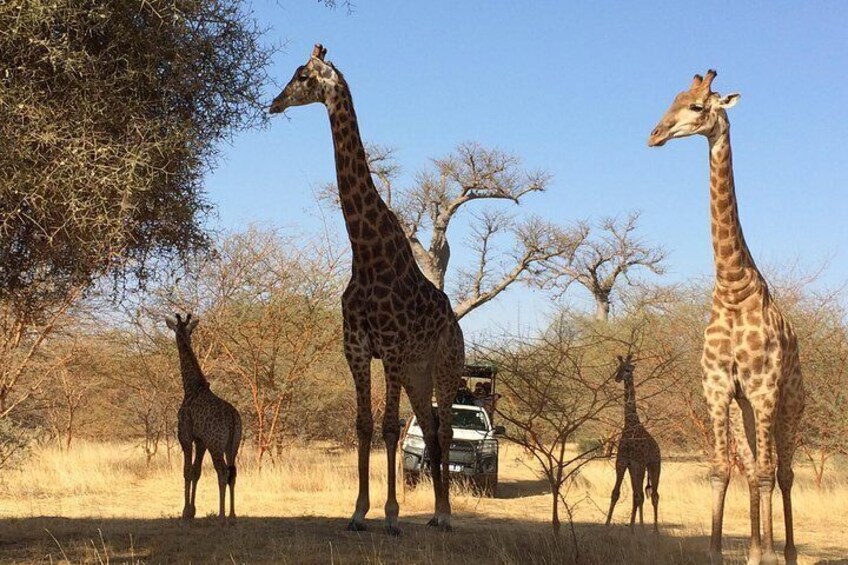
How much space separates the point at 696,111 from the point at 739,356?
91.7 inches

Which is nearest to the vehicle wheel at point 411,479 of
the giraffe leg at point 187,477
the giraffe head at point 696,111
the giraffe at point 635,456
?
the giraffe at point 635,456

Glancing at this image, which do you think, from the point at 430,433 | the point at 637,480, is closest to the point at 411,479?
the point at 637,480

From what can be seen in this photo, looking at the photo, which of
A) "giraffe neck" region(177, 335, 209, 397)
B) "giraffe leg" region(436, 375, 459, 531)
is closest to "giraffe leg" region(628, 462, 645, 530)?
"giraffe leg" region(436, 375, 459, 531)

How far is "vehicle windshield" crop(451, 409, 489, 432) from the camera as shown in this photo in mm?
17875

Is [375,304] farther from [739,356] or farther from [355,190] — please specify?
[739,356]

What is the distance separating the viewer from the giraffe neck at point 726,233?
9289mm

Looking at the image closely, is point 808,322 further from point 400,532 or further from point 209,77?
point 209,77

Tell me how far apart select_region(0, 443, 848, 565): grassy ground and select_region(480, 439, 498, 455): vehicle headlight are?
855 mm

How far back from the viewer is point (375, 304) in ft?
33.4

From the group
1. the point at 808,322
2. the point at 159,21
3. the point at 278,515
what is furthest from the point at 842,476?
the point at 159,21

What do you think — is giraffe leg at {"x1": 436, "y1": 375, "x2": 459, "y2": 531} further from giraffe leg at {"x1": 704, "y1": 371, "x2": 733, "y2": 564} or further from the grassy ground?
giraffe leg at {"x1": 704, "y1": 371, "x2": 733, "y2": 564}

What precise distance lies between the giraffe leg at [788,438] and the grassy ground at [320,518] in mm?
752

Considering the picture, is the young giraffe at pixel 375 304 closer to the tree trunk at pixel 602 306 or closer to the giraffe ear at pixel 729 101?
the giraffe ear at pixel 729 101

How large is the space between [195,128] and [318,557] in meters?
3.91
